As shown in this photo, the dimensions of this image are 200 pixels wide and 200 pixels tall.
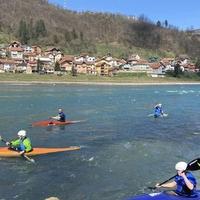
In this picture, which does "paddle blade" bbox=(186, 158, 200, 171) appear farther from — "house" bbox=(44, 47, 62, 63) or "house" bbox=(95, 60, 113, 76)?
"house" bbox=(44, 47, 62, 63)

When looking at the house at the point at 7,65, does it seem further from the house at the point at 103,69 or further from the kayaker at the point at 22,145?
the kayaker at the point at 22,145

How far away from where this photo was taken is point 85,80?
460ft

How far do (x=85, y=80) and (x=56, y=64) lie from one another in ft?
66.6

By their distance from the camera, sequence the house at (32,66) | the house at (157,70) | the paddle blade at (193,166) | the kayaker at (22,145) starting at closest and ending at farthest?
the paddle blade at (193,166), the kayaker at (22,145), the house at (32,66), the house at (157,70)

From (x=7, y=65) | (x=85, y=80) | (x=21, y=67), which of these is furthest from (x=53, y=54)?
(x=85, y=80)

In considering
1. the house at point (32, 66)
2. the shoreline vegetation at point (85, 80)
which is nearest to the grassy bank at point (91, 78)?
the shoreline vegetation at point (85, 80)

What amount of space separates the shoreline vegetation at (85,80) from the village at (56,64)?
838 cm

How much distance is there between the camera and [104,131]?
35.7 meters

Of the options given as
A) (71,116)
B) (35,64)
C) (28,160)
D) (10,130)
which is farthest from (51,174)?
(35,64)

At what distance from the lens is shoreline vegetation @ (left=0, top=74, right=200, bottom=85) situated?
127m

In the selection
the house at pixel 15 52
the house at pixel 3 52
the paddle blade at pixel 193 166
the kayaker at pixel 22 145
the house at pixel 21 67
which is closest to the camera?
the paddle blade at pixel 193 166

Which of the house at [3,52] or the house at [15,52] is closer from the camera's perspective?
the house at [3,52]

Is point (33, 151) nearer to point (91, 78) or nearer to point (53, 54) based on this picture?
point (91, 78)

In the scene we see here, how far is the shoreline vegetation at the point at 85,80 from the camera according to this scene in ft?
417
